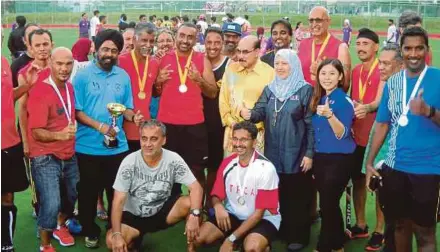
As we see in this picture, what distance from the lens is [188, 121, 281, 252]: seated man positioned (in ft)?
15.3

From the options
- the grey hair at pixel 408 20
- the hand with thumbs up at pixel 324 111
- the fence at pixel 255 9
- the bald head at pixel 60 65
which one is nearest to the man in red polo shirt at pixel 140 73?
the bald head at pixel 60 65

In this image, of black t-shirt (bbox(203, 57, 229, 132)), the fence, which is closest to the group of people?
black t-shirt (bbox(203, 57, 229, 132))

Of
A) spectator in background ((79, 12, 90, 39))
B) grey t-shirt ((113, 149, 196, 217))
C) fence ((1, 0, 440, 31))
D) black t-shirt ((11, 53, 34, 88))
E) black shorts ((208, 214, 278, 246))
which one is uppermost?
fence ((1, 0, 440, 31))

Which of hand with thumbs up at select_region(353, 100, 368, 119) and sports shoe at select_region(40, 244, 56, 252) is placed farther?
sports shoe at select_region(40, 244, 56, 252)

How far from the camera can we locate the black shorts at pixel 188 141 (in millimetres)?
5480

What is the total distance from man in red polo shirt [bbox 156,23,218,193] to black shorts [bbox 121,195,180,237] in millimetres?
741

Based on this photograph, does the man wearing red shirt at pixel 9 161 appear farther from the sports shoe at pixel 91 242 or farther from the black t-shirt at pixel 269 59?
the black t-shirt at pixel 269 59

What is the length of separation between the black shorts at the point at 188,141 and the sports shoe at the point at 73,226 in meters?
1.25

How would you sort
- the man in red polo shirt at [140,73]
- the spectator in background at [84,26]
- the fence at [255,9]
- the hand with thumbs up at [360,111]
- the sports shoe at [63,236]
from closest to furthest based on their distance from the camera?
the hand with thumbs up at [360,111] < the sports shoe at [63,236] < the man in red polo shirt at [140,73] < the spectator in background at [84,26] < the fence at [255,9]

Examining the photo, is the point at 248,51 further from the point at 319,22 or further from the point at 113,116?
the point at 113,116

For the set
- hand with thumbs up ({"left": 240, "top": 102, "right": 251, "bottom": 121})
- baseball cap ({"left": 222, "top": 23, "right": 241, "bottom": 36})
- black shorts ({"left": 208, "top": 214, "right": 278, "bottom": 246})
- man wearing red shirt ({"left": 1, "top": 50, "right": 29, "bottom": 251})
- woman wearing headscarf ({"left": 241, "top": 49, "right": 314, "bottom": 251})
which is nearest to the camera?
man wearing red shirt ({"left": 1, "top": 50, "right": 29, "bottom": 251})

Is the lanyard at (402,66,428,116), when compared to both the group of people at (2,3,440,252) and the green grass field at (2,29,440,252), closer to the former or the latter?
the group of people at (2,3,440,252)

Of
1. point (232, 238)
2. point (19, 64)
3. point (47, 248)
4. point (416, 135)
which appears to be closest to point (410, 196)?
point (416, 135)

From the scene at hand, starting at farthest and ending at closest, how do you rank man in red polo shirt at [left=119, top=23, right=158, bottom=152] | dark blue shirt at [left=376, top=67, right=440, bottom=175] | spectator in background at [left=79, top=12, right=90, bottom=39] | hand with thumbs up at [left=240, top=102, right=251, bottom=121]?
spectator in background at [left=79, top=12, right=90, bottom=39], man in red polo shirt at [left=119, top=23, right=158, bottom=152], hand with thumbs up at [left=240, top=102, right=251, bottom=121], dark blue shirt at [left=376, top=67, right=440, bottom=175]
